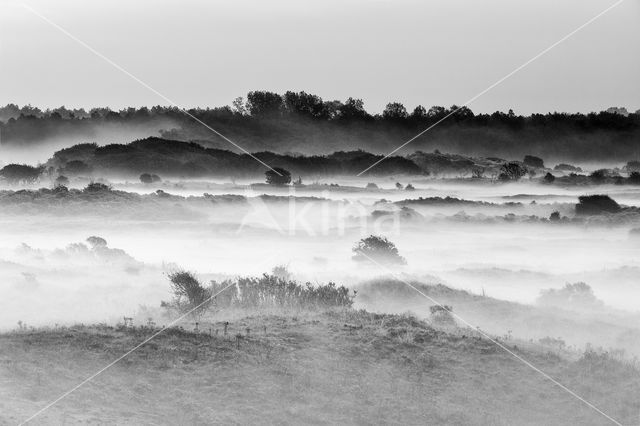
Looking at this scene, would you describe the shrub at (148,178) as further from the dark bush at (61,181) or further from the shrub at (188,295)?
the shrub at (188,295)

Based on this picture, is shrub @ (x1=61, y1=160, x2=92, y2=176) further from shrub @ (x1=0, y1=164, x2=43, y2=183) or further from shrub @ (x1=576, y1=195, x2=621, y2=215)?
shrub @ (x1=576, y1=195, x2=621, y2=215)

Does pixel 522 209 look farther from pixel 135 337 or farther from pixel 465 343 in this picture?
pixel 135 337

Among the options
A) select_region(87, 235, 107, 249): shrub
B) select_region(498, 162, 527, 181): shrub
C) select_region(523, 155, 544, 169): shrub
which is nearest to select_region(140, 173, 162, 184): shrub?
select_region(87, 235, 107, 249): shrub

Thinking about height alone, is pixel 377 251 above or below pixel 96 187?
below

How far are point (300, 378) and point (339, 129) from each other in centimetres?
2224

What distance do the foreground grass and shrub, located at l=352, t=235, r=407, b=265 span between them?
911 cm

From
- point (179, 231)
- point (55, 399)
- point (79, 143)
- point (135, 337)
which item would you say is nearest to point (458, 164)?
point (179, 231)

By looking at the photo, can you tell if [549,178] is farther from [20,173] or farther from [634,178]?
[20,173]

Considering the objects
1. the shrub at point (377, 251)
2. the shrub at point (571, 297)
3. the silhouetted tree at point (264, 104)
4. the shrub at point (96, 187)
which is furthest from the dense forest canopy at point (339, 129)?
the shrub at point (571, 297)

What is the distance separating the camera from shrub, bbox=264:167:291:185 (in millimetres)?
38781

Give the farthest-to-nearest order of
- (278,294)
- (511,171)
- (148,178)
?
1. (511,171)
2. (148,178)
3. (278,294)

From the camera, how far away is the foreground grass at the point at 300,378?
18234 millimetres

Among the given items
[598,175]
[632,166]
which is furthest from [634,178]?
[632,166]

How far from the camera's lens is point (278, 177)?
128ft
